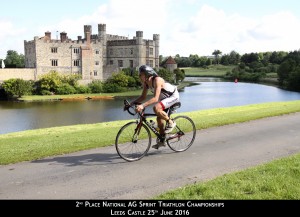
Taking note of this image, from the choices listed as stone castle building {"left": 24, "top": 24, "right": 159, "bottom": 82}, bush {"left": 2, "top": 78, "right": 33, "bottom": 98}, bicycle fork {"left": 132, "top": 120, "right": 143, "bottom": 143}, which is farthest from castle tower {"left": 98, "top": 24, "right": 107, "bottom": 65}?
bicycle fork {"left": 132, "top": 120, "right": 143, "bottom": 143}

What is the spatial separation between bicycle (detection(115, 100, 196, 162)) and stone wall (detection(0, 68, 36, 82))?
66462mm

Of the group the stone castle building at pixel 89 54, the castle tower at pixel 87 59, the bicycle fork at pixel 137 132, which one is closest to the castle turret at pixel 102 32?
the stone castle building at pixel 89 54

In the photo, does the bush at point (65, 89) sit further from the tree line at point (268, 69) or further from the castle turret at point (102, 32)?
the tree line at point (268, 69)

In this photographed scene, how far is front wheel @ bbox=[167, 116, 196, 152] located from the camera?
29.9 feet

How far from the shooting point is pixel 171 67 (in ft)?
370

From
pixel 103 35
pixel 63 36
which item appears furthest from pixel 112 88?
pixel 103 35

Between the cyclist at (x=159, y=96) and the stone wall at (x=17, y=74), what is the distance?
66886mm

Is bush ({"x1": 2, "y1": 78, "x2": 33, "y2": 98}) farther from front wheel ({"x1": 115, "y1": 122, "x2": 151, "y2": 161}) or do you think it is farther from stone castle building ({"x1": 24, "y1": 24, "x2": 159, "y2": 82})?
front wheel ({"x1": 115, "y1": 122, "x2": 151, "y2": 161})

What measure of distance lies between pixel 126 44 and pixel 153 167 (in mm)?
86135

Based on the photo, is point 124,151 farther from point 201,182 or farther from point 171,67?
point 171,67

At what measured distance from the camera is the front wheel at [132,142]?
8070 millimetres

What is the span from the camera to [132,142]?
8484 millimetres

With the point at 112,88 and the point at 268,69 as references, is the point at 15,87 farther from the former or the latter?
the point at 268,69
